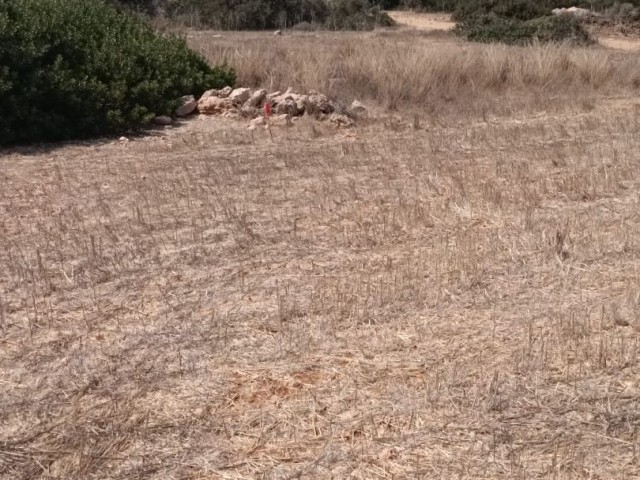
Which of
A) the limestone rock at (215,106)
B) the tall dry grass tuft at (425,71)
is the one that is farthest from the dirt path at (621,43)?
the limestone rock at (215,106)

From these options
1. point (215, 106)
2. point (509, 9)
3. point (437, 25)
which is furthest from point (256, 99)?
point (437, 25)

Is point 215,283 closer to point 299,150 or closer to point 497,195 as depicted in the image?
point 497,195

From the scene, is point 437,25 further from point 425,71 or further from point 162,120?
point 162,120

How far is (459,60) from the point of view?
1401cm

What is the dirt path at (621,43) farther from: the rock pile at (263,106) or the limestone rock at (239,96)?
the limestone rock at (239,96)

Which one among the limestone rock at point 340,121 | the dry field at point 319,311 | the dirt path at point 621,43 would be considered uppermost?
the limestone rock at point 340,121

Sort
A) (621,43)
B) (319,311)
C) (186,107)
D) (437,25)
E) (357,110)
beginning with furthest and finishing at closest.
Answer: (437,25) < (621,43) < (357,110) < (186,107) < (319,311)

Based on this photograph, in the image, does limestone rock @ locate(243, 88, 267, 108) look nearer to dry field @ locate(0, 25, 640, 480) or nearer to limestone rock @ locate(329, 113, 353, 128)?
limestone rock @ locate(329, 113, 353, 128)

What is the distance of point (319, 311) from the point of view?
5.03 meters

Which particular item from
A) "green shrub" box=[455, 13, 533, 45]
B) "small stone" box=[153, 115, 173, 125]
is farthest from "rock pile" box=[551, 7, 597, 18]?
"small stone" box=[153, 115, 173, 125]

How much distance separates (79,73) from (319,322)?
6.68m

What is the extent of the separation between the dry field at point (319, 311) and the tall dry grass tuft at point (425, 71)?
10.2 feet

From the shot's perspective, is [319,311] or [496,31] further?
[496,31]

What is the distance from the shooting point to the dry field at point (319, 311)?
12.2 feet
